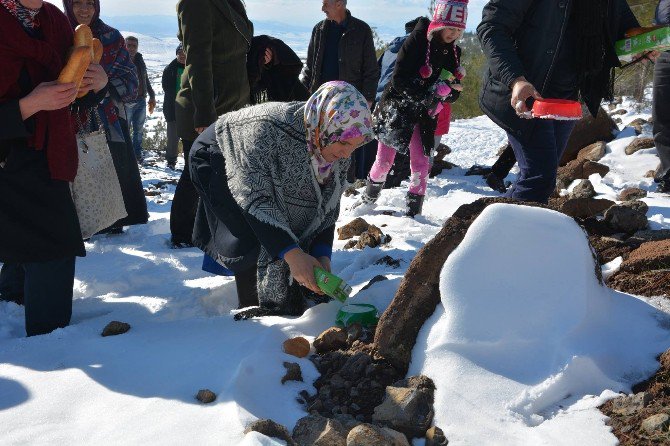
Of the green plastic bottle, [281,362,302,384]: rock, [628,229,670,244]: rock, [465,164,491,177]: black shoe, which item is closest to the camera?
[281,362,302,384]: rock

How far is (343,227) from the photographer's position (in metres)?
4.50

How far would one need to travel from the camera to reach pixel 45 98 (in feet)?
8.29

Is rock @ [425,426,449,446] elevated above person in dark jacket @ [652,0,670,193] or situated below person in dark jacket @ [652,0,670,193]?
below

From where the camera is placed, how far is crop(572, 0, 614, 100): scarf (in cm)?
294

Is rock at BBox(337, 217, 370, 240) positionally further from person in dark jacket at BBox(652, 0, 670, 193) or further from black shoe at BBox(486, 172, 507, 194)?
person in dark jacket at BBox(652, 0, 670, 193)

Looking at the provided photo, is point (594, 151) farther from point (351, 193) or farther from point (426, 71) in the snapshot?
point (426, 71)

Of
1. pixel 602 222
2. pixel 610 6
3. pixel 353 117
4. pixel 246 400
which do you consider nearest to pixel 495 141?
pixel 602 222

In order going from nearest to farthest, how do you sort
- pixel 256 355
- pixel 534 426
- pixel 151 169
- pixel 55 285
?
pixel 534 426 → pixel 256 355 → pixel 55 285 → pixel 151 169

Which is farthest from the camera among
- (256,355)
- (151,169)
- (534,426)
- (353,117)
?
(151,169)

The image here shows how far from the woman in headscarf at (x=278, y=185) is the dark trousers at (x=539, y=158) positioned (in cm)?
87

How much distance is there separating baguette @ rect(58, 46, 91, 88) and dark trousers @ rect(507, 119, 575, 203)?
6.54ft

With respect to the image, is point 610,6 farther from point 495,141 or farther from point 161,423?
point 495,141

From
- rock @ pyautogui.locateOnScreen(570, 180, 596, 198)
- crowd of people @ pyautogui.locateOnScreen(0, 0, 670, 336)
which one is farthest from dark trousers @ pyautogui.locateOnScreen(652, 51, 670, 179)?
crowd of people @ pyautogui.locateOnScreen(0, 0, 670, 336)

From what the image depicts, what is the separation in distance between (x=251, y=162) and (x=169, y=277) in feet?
4.82
